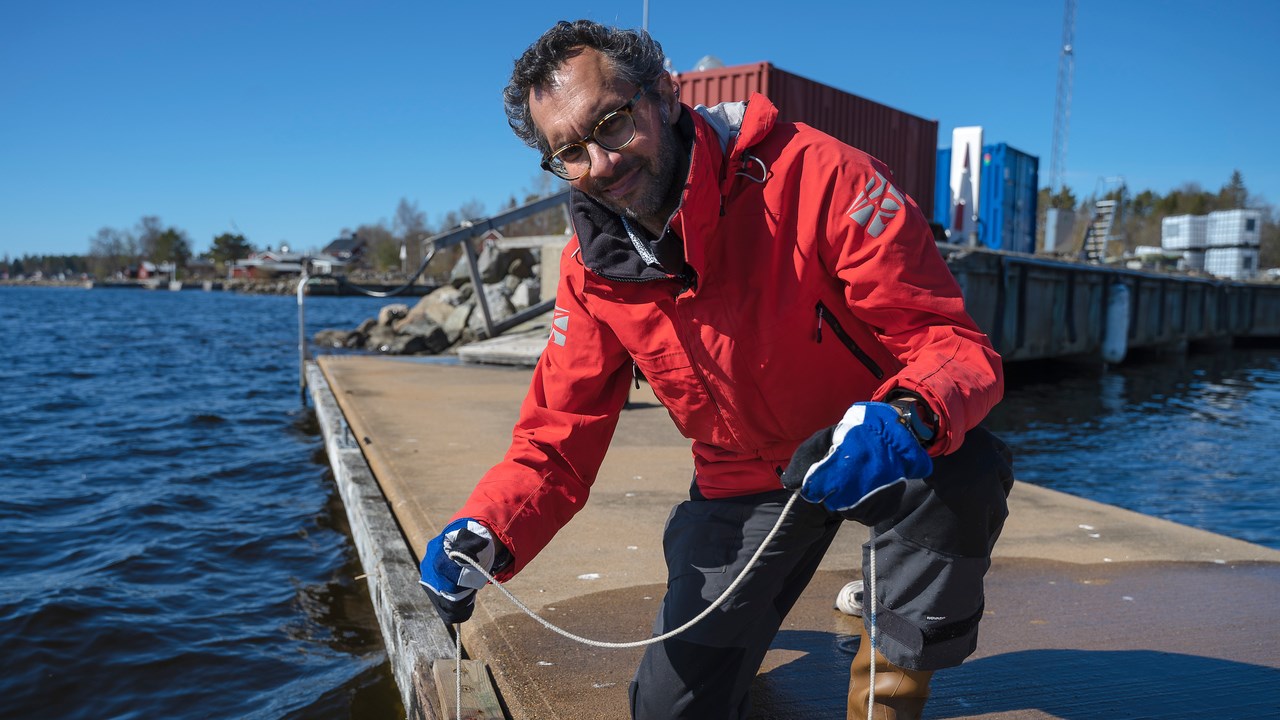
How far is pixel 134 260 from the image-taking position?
171 meters

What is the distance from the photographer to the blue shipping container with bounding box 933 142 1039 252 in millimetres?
21062

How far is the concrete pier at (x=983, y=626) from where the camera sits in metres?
2.67

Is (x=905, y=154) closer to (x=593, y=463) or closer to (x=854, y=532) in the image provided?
(x=854, y=532)

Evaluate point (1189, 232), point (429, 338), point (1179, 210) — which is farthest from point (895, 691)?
point (1179, 210)

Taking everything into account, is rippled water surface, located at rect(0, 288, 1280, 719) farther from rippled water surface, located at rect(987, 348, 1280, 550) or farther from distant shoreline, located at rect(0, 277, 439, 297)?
distant shoreline, located at rect(0, 277, 439, 297)

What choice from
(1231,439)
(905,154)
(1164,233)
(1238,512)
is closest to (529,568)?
(1238,512)

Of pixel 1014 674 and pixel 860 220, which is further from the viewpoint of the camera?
pixel 1014 674

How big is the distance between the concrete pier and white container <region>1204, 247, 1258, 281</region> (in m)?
45.5

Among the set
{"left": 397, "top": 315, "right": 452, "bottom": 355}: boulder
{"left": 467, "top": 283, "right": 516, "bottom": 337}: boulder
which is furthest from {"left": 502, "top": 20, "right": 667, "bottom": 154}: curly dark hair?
{"left": 397, "top": 315, "right": 452, "bottom": 355}: boulder

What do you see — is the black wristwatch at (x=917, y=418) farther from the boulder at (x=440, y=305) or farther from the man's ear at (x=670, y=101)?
the boulder at (x=440, y=305)

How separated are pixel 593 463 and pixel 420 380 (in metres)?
8.53

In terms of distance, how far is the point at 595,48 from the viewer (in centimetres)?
210

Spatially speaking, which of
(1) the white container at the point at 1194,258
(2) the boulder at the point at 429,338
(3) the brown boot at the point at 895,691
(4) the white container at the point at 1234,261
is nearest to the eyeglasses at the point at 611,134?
(3) the brown boot at the point at 895,691

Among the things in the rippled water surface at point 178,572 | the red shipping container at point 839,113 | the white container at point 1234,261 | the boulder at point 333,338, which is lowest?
the rippled water surface at point 178,572
